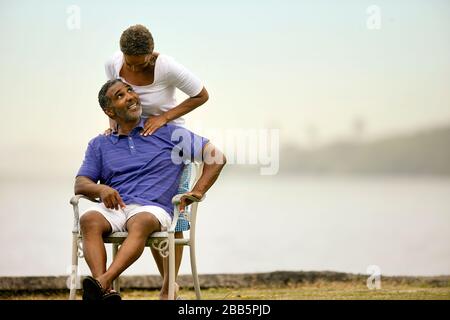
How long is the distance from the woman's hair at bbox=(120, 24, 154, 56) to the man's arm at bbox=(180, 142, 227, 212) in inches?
22.7

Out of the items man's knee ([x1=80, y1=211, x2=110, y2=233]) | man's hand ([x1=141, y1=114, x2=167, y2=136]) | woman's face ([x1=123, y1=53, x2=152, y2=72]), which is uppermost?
woman's face ([x1=123, y1=53, x2=152, y2=72])

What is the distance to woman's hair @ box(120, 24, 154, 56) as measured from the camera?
4.28m

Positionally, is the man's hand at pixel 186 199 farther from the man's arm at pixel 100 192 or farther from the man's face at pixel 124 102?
the man's face at pixel 124 102

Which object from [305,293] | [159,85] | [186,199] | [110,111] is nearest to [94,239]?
[186,199]

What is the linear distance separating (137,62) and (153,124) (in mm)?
324

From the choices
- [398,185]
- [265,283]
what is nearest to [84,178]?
[265,283]

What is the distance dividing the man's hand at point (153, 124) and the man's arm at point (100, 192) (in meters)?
0.36

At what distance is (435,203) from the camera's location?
6.44m

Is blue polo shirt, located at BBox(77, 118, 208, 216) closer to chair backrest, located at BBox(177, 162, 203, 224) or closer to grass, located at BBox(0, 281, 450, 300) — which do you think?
chair backrest, located at BBox(177, 162, 203, 224)

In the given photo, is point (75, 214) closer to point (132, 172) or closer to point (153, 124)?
point (132, 172)

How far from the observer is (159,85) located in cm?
454

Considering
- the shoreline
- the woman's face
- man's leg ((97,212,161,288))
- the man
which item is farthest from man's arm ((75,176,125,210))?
the shoreline
